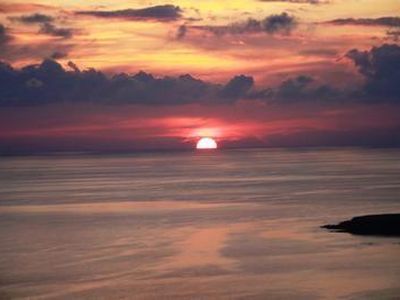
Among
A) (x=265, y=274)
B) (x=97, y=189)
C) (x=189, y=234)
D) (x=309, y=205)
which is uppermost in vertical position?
(x=97, y=189)

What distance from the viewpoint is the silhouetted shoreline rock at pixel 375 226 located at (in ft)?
238

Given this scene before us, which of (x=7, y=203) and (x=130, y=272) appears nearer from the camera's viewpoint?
(x=130, y=272)

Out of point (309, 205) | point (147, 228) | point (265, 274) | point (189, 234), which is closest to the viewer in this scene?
point (265, 274)

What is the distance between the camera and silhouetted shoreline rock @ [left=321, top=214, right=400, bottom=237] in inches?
2857

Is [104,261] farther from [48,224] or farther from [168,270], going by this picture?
[48,224]

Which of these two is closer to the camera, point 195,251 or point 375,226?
point 195,251

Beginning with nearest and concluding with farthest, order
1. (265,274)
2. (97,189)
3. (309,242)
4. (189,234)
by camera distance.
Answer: (265,274), (309,242), (189,234), (97,189)

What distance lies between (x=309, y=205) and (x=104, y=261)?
56.3 meters

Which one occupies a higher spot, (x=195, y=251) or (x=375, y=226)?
(x=375, y=226)

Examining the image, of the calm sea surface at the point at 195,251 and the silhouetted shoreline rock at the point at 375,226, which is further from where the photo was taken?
the silhouetted shoreline rock at the point at 375,226

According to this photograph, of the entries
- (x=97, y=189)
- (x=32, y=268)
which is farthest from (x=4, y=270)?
(x=97, y=189)

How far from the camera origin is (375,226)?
244 feet

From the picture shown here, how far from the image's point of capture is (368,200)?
120 metres

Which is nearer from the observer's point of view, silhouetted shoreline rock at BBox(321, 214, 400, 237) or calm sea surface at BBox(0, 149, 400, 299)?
calm sea surface at BBox(0, 149, 400, 299)
